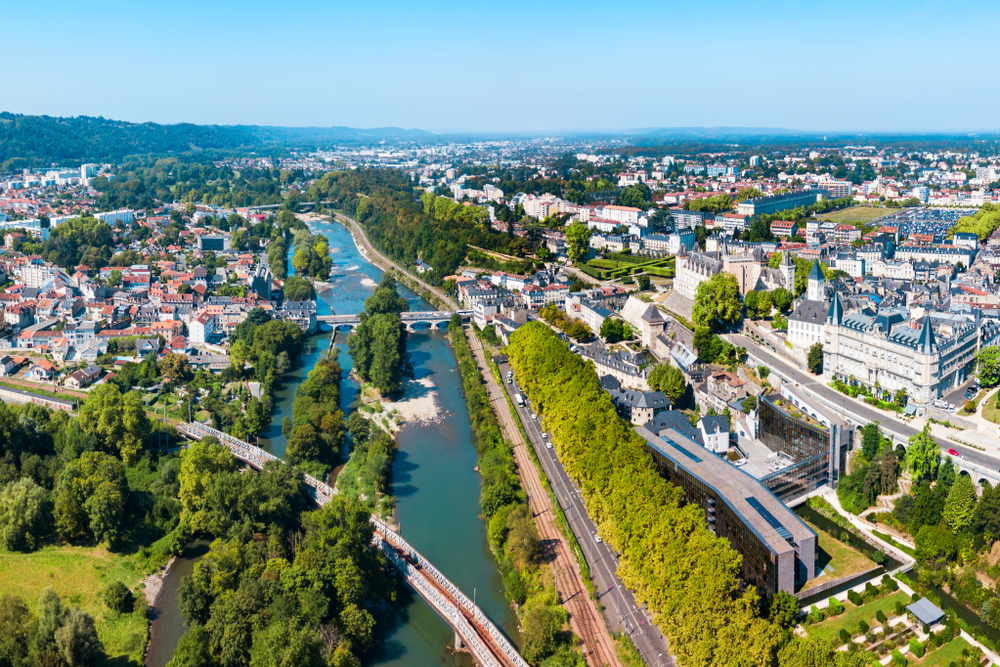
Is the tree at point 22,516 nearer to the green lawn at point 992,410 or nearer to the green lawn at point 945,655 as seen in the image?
the green lawn at point 945,655

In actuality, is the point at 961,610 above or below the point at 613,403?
below

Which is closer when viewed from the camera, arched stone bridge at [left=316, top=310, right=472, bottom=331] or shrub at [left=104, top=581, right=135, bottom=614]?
shrub at [left=104, top=581, right=135, bottom=614]

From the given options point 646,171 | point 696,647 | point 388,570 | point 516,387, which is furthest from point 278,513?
point 646,171

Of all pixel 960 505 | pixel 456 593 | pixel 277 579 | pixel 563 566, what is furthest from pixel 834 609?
pixel 277 579

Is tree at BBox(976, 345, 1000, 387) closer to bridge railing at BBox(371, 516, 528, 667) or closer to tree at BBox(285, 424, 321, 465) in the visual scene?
bridge railing at BBox(371, 516, 528, 667)

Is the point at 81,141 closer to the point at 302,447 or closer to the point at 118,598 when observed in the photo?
the point at 302,447

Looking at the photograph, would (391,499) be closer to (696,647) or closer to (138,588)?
(138,588)

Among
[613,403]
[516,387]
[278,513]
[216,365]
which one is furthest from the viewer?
[216,365]

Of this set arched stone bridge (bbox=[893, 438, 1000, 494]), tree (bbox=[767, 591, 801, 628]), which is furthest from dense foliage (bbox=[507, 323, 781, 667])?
arched stone bridge (bbox=[893, 438, 1000, 494])
